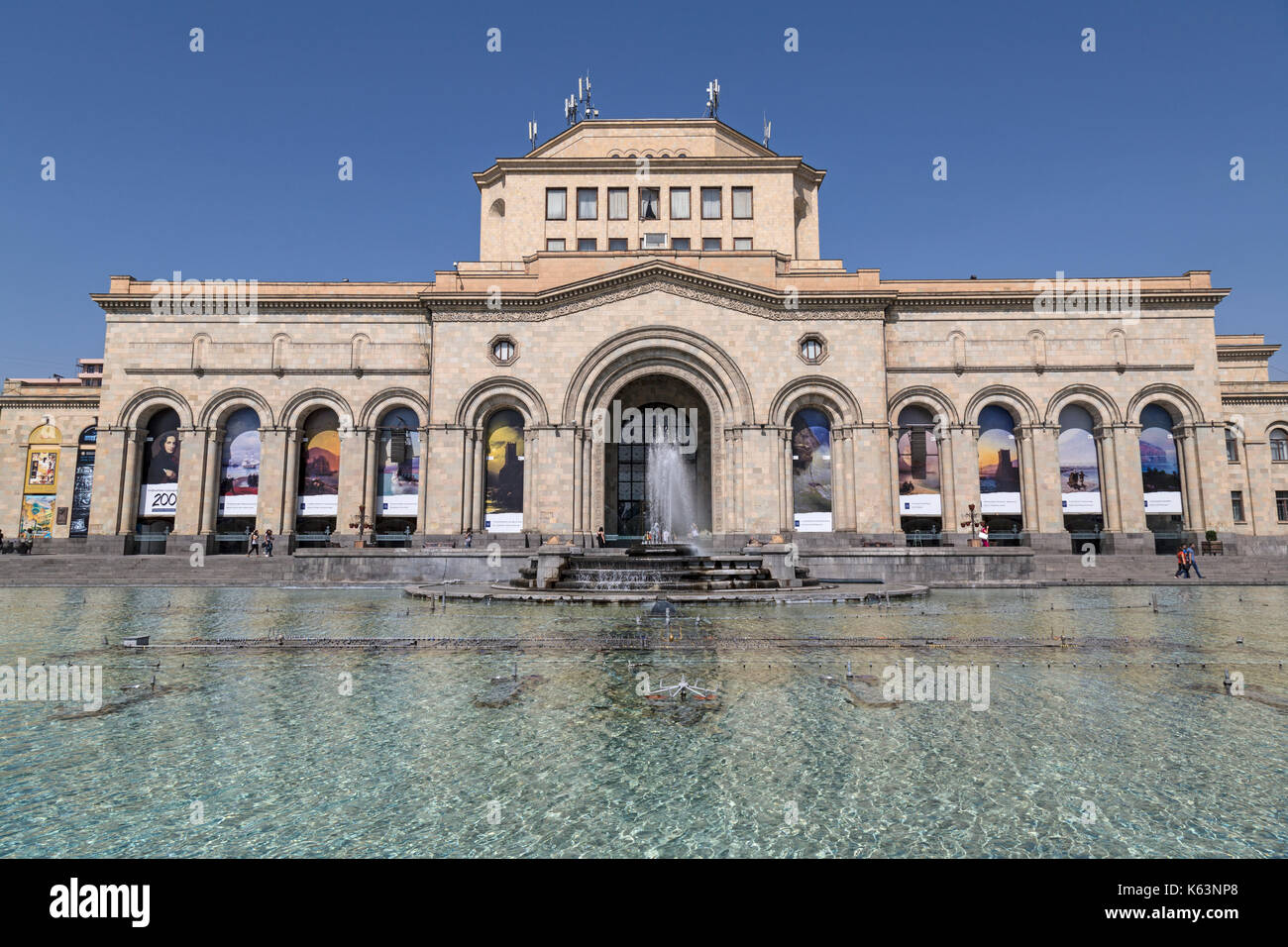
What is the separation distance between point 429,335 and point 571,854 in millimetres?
32121

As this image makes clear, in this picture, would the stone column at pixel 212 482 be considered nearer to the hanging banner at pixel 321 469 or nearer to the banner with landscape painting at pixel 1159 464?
the hanging banner at pixel 321 469

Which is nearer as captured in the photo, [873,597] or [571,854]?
[571,854]

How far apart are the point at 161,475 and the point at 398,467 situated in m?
11.1

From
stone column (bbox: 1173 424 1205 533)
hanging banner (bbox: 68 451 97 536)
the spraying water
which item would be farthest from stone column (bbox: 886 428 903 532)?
hanging banner (bbox: 68 451 97 536)

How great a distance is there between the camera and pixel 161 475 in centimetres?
3188

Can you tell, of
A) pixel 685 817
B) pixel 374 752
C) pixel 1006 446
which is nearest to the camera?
pixel 685 817

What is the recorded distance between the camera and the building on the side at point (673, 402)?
98.0ft

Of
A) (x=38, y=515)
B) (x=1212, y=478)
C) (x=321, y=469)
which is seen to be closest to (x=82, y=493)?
(x=38, y=515)

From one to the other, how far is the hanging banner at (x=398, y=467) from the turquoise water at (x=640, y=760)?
75.3ft

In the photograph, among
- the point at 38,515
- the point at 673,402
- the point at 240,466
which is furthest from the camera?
the point at 38,515

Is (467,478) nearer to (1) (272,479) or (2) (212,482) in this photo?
(1) (272,479)
